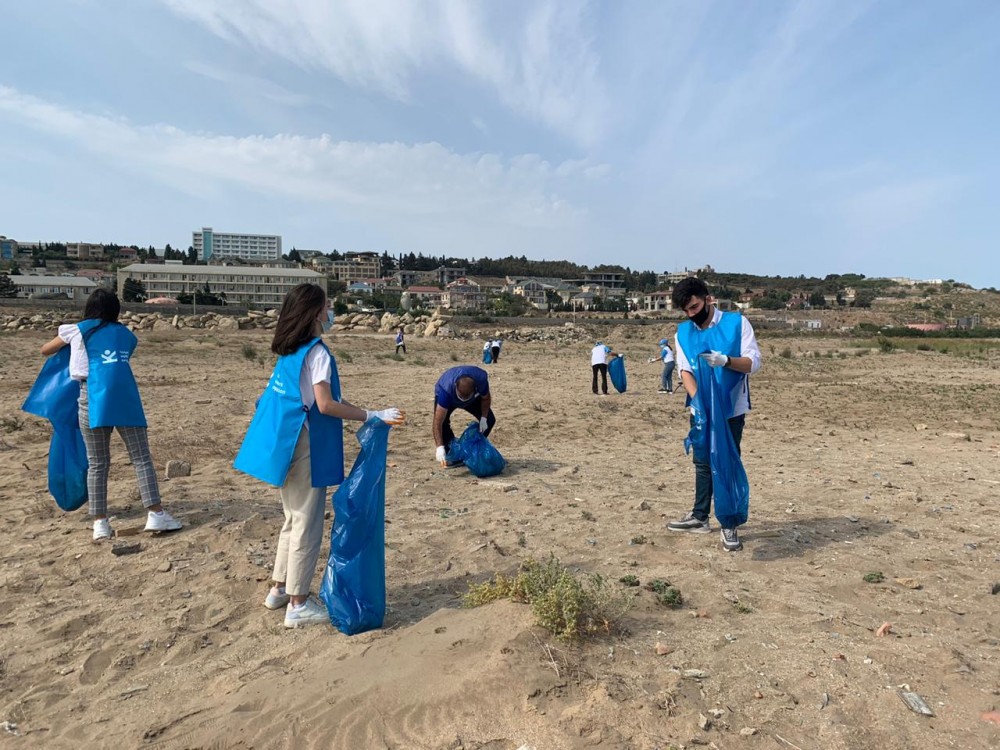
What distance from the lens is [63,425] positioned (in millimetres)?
4855

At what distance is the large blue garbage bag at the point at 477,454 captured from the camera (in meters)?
6.82

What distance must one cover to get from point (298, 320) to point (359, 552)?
1.24 metres

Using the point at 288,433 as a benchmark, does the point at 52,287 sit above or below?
below

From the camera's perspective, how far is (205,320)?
39.4 metres

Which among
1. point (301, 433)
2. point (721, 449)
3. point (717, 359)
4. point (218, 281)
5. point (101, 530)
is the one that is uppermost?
point (218, 281)

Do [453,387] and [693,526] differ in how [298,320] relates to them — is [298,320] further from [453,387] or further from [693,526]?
[453,387]

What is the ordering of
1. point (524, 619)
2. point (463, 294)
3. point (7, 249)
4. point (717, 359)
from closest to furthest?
point (524, 619), point (717, 359), point (463, 294), point (7, 249)

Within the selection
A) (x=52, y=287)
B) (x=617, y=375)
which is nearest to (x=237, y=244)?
(x=52, y=287)

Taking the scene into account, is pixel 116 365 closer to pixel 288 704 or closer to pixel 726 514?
pixel 288 704

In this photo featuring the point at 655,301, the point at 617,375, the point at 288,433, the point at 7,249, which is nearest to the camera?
the point at 288,433

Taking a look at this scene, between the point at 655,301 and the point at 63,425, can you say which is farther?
the point at 655,301

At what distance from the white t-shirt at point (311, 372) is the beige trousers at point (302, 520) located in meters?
0.17

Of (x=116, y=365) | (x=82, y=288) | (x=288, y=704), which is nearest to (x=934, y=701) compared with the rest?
(x=288, y=704)

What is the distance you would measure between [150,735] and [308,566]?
1.04 m
